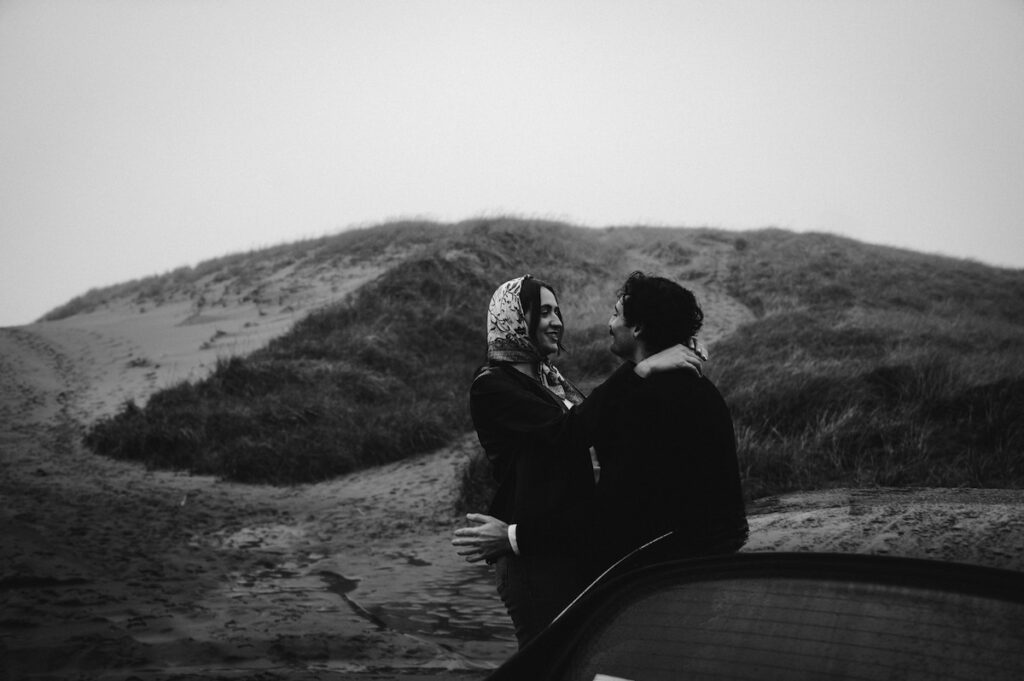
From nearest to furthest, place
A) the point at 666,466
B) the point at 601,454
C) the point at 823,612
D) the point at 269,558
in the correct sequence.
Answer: the point at 823,612
the point at 666,466
the point at 601,454
the point at 269,558

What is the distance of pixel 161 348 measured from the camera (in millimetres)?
17406

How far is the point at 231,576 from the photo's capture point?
6.39 metres

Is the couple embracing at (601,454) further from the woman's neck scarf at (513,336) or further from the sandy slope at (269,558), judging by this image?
the sandy slope at (269,558)

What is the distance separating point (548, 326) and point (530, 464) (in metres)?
0.70

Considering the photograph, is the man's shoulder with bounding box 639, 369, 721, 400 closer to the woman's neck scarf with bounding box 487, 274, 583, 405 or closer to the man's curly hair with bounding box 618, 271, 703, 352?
the man's curly hair with bounding box 618, 271, 703, 352

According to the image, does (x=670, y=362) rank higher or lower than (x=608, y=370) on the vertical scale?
higher

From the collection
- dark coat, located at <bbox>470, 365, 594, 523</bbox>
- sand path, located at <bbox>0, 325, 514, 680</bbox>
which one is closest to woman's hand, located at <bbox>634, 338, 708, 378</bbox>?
dark coat, located at <bbox>470, 365, 594, 523</bbox>

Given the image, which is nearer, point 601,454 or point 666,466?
point 666,466

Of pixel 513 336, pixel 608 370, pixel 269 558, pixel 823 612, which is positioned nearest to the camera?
pixel 823 612

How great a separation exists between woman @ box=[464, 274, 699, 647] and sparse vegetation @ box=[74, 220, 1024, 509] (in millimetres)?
4795

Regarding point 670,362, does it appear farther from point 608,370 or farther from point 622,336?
point 608,370

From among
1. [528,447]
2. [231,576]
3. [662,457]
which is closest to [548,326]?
[528,447]

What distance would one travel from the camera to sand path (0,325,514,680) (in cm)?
452

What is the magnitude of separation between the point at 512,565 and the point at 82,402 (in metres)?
13.5
